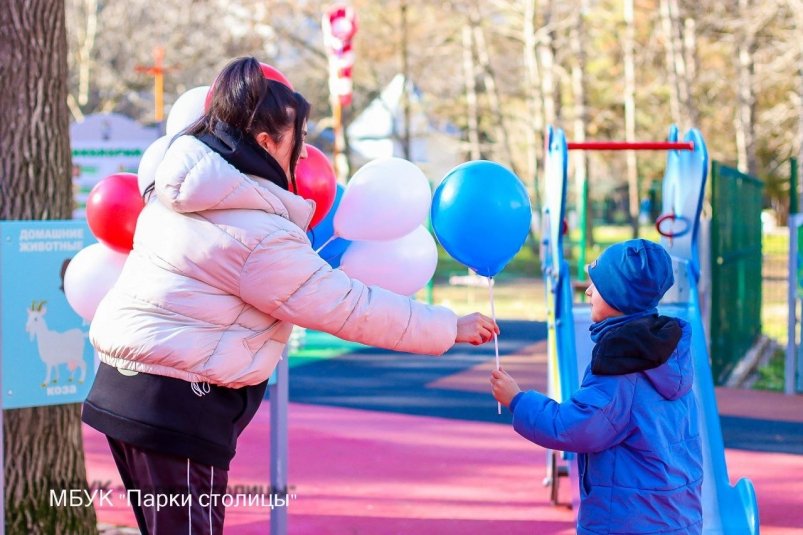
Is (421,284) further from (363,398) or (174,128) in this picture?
(363,398)

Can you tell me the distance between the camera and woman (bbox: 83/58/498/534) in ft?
9.03

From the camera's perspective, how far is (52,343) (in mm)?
4672

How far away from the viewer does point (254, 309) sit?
284 cm

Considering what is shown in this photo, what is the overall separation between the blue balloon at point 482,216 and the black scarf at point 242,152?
1008 millimetres

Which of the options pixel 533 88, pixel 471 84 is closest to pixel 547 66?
pixel 533 88

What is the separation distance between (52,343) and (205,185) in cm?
223

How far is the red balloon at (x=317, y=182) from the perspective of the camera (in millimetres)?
3686

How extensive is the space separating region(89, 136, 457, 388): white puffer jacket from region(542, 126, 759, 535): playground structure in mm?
2597

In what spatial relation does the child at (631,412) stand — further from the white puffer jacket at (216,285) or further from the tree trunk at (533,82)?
the tree trunk at (533,82)

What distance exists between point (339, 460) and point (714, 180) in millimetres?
4901

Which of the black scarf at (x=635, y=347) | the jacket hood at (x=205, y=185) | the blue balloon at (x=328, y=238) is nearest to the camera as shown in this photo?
the jacket hood at (x=205, y=185)

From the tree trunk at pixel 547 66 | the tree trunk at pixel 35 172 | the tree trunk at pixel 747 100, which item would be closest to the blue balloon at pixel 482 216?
the tree trunk at pixel 35 172

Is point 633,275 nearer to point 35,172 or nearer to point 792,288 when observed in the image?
point 35,172

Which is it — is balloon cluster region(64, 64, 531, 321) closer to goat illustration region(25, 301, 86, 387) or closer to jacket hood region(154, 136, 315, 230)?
goat illustration region(25, 301, 86, 387)
